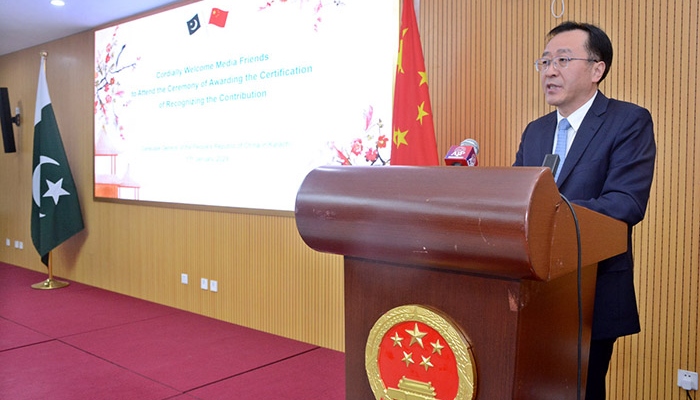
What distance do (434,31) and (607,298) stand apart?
2.16 metres

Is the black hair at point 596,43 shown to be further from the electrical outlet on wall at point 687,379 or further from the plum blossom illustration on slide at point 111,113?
the plum blossom illustration on slide at point 111,113

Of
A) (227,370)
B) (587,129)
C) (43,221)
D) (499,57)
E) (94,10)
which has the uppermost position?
(94,10)

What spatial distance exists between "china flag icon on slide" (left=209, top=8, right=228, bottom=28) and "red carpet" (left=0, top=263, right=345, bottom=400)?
232 centimetres

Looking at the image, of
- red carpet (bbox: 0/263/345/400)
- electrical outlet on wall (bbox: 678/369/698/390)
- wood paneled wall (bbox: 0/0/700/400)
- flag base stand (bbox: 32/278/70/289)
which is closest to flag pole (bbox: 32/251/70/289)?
flag base stand (bbox: 32/278/70/289)

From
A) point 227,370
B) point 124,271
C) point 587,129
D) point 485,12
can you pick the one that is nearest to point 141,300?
point 124,271

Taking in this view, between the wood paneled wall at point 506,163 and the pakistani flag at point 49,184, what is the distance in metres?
1.16

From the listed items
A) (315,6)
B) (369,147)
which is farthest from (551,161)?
(315,6)

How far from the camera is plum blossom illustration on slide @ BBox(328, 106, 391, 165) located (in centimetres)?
338

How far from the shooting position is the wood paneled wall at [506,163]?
7.86ft

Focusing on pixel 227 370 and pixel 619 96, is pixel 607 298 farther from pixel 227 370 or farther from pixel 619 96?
pixel 227 370

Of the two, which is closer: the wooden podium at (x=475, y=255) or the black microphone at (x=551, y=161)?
the wooden podium at (x=475, y=255)

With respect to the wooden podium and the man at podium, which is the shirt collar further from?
the wooden podium

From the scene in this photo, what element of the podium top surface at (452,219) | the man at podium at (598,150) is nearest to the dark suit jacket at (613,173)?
the man at podium at (598,150)

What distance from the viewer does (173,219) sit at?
480cm
